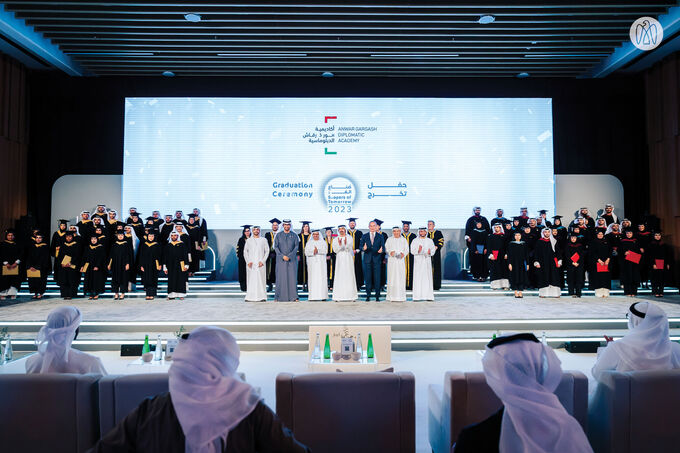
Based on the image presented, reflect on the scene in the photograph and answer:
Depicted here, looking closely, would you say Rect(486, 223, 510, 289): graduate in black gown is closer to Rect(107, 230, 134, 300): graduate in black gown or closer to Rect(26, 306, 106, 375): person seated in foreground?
Rect(107, 230, 134, 300): graduate in black gown

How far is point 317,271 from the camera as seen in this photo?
9.32 meters

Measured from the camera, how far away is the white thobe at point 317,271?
9.32 meters

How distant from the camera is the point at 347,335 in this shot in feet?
17.4

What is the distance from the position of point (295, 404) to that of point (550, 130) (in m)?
11.4

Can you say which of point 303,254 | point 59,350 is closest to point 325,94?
point 303,254

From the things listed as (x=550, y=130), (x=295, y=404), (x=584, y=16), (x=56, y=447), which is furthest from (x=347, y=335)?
(x=550, y=130)

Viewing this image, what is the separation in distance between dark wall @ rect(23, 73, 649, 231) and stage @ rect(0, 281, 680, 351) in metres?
4.80

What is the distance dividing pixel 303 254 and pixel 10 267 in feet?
18.5

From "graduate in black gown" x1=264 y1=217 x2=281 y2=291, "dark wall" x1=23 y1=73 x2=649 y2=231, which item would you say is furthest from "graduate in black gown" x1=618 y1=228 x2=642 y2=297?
"graduate in black gown" x1=264 y1=217 x2=281 y2=291

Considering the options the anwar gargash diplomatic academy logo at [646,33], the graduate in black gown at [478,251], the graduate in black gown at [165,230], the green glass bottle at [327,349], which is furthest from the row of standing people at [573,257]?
the graduate in black gown at [165,230]

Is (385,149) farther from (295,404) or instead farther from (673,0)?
(295,404)

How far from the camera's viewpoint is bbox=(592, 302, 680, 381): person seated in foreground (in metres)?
2.95

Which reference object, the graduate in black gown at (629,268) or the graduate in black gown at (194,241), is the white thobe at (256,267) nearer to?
the graduate in black gown at (194,241)

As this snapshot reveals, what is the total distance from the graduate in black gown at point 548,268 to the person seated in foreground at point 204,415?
29.2ft
